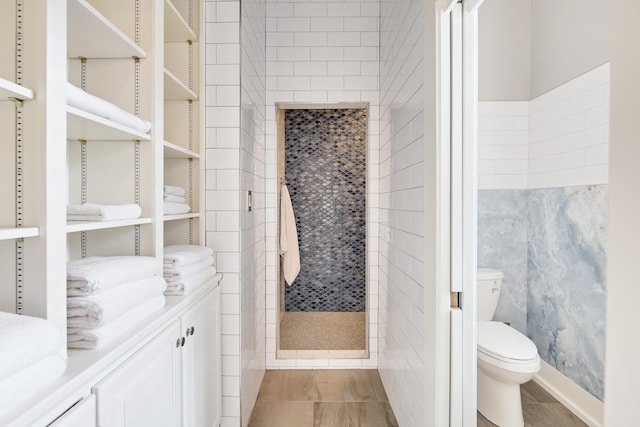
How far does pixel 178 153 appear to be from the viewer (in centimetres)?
185

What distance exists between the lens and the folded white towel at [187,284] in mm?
1539

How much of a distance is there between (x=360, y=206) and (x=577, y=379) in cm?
324

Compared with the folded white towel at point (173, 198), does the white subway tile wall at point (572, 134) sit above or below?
above

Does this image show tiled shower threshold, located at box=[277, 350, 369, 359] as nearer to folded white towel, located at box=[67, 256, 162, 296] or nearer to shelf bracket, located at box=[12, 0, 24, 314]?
folded white towel, located at box=[67, 256, 162, 296]

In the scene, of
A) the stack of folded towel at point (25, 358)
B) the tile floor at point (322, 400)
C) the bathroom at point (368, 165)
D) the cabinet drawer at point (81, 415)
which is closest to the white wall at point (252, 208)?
the bathroom at point (368, 165)

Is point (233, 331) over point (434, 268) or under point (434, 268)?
under

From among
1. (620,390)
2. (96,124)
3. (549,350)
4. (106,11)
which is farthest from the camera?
(106,11)

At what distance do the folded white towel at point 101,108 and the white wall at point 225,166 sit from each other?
0.67 metres

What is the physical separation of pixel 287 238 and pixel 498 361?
237cm

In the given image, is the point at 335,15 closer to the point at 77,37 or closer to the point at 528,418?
the point at 77,37

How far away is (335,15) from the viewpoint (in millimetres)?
2955

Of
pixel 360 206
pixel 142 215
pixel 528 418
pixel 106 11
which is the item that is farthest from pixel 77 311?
pixel 360 206

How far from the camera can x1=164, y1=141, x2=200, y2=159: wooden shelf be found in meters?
1.66

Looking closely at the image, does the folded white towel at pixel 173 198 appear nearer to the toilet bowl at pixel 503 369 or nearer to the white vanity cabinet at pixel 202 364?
the white vanity cabinet at pixel 202 364
